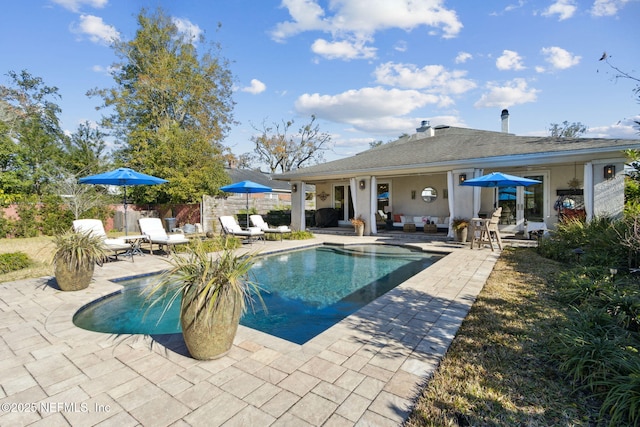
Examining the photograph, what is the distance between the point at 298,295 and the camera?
604 centimetres

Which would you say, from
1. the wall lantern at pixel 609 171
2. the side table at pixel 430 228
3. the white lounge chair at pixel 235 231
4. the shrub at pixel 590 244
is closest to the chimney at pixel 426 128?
the side table at pixel 430 228

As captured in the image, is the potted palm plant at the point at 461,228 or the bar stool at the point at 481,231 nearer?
the bar stool at the point at 481,231

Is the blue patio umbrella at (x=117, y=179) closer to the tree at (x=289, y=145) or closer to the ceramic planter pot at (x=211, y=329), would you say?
the ceramic planter pot at (x=211, y=329)

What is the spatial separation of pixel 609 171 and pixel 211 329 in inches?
461

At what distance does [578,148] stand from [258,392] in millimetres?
10855

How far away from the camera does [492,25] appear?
925 cm

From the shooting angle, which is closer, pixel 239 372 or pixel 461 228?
pixel 239 372

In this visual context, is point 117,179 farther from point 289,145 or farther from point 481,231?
point 289,145

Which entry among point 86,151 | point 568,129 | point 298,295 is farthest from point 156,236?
point 568,129

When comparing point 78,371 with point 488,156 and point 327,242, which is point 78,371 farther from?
point 488,156

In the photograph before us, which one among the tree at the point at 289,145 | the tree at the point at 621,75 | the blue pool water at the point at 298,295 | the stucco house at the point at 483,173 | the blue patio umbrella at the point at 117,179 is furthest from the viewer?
the tree at the point at 289,145

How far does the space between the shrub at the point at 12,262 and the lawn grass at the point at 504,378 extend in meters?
8.86

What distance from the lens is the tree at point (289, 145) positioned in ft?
111

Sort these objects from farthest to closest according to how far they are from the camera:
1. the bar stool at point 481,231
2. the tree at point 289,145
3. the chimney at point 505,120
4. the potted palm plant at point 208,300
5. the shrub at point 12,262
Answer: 1. the tree at point 289,145
2. the chimney at point 505,120
3. the bar stool at point 481,231
4. the shrub at point 12,262
5. the potted palm plant at point 208,300
